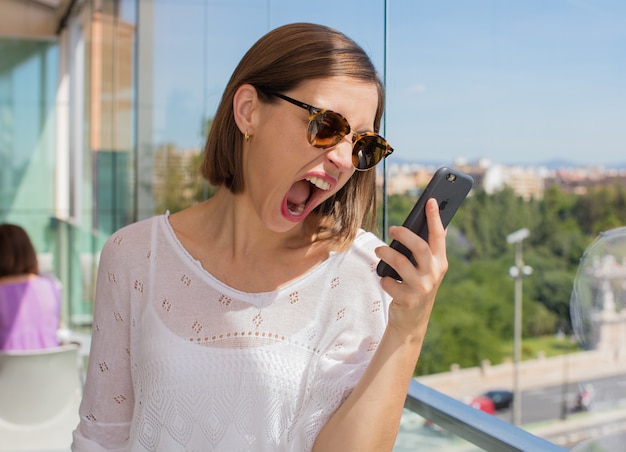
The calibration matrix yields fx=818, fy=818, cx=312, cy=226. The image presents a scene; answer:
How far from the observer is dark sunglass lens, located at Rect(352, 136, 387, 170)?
1.13 meters

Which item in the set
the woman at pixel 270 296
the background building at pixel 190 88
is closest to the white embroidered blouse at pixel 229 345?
the woman at pixel 270 296

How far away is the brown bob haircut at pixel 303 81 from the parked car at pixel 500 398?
17952 millimetres

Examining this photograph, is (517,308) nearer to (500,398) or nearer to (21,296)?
(500,398)

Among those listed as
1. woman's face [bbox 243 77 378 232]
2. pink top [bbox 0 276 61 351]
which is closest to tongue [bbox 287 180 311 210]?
woman's face [bbox 243 77 378 232]

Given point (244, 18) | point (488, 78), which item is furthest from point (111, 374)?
point (488, 78)

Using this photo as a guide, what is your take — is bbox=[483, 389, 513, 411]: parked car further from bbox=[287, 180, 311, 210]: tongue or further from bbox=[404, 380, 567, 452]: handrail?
bbox=[287, 180, 311, 210]: tongue

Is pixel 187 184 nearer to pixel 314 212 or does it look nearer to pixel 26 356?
pixel 26 356

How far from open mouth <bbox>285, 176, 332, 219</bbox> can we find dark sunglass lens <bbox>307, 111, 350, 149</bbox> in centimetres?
8

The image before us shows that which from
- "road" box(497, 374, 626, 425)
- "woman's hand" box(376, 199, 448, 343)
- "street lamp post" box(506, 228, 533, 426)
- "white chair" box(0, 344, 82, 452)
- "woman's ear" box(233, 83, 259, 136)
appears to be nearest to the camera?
"woman's hand" box(376, 199, 448, 343)

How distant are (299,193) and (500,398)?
752 inches

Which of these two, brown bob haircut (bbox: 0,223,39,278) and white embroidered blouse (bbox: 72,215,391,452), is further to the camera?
brown bob haircut (bbox: 0,223,39,278)

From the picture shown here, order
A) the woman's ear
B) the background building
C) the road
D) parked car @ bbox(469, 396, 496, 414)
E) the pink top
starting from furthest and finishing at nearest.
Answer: parked car @ bbox(469, 396, 496, 414)
the road
the pink top
the background building
the woman's ear

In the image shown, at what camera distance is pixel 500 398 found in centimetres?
1931

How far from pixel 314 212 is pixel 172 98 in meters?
2.94
